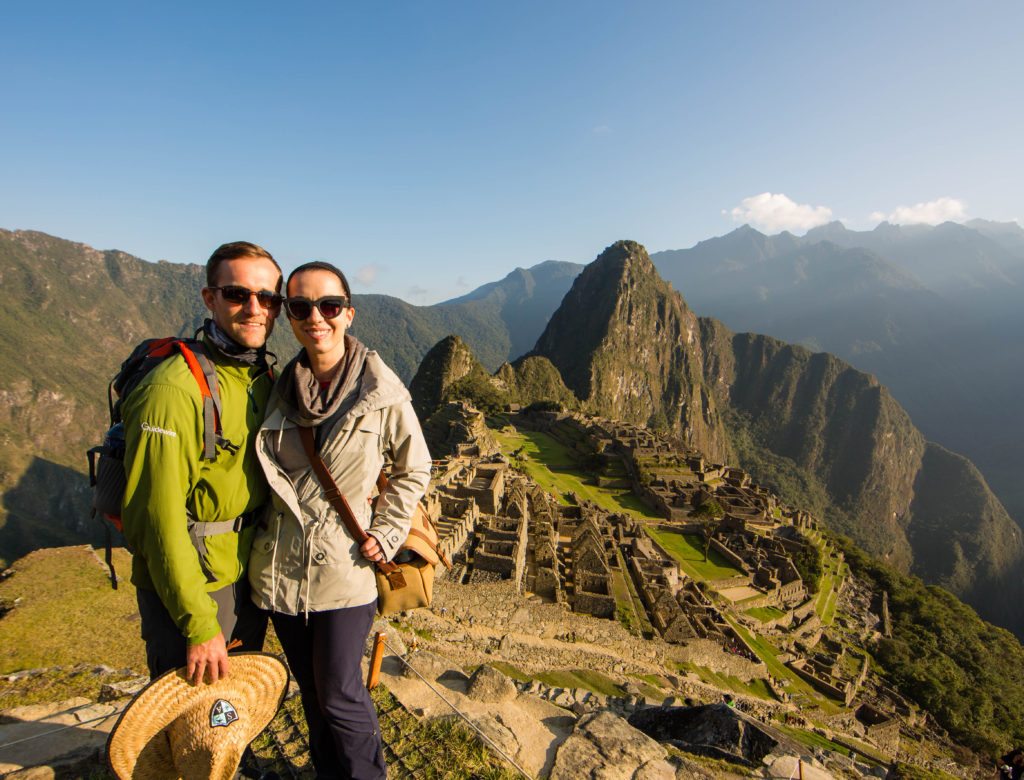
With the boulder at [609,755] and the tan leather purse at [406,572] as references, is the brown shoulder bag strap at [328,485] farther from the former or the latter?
the boulder at [609,755]

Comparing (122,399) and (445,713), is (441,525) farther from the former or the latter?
(122,399)

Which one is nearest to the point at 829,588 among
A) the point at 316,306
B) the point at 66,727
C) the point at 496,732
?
the point at 496,732

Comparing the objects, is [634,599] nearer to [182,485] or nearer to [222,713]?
[222,713]

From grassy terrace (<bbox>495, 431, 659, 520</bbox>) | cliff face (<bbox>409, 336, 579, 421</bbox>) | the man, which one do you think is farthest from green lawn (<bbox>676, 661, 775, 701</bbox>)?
cliff face (<bbox>409, 336, 579, 421</bbox>)

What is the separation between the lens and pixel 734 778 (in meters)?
4.50

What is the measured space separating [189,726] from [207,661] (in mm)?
454

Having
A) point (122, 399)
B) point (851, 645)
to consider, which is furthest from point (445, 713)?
point (851, 645)

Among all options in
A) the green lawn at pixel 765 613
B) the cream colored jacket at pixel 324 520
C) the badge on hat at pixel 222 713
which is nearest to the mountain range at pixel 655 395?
the green lawn at pixel 765 613

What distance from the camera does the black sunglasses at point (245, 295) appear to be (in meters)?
2.77

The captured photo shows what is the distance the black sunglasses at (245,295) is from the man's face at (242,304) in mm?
12

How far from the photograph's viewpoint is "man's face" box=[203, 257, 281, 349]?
109 inches

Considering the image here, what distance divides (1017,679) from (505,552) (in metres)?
50.5

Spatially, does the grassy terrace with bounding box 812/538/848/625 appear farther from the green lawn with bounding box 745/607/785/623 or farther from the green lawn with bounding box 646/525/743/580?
the green lawn with bounding box 646/525/743/580

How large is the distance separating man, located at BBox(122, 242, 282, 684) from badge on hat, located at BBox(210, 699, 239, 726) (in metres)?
0.26
